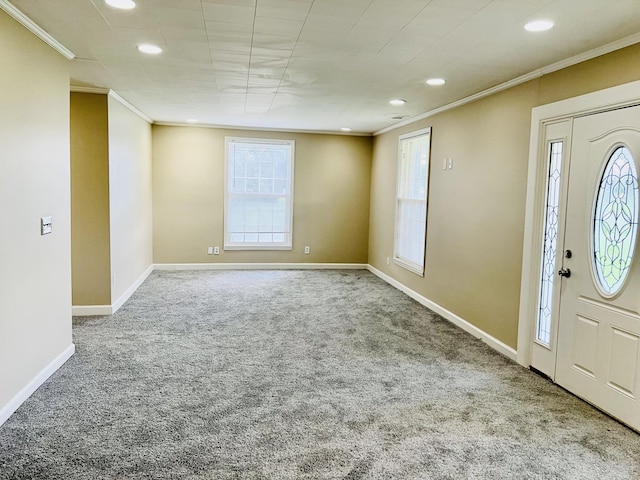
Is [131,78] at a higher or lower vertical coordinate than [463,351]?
higher

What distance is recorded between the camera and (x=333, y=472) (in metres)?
2.20

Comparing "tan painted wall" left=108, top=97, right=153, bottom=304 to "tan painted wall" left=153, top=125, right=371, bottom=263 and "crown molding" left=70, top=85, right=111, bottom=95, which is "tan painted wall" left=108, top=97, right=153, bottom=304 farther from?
"tan painted wall" left=153, top=125, right=371, bottom=263

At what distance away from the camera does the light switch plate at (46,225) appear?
10.1ft

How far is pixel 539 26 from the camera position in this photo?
2611mm

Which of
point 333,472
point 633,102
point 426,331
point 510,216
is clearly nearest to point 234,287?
point 426,331

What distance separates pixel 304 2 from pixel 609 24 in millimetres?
1699

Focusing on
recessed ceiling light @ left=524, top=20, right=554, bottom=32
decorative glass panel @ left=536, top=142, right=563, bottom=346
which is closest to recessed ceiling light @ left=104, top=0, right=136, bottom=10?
recessed ceiling light @ left=524, top=20, right=554, bottom=32

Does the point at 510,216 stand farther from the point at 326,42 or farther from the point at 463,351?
the point at 326,42

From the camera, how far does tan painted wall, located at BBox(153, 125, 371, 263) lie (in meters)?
7.34

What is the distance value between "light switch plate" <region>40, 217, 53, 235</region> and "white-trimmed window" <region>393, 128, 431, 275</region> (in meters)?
4.04

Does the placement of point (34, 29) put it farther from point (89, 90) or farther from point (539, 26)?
point (539, 26)

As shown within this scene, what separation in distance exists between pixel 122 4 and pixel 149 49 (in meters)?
0.83

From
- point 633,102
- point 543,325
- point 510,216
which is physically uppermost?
point 633,102

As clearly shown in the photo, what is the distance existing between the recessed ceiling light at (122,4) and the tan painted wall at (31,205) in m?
0.64
